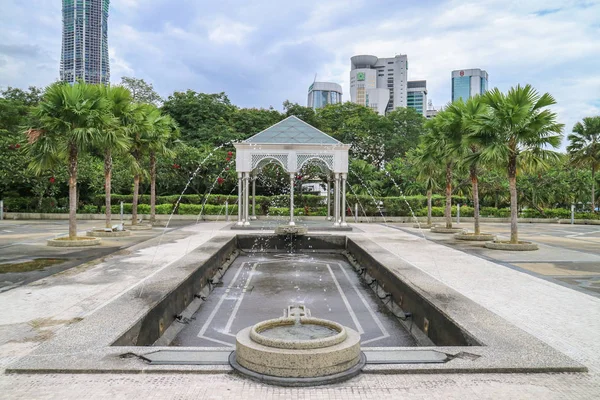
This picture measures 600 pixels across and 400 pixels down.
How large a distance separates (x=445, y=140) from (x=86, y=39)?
130 metres

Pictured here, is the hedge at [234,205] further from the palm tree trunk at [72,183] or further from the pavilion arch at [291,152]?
the palm tree trunk at [72,183]

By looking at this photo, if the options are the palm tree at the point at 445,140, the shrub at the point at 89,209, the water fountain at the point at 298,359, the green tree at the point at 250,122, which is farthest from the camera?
the green tree at the point at 250,122

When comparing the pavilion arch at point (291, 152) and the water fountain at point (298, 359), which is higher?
A: the pavilion arch at point (291, 152)

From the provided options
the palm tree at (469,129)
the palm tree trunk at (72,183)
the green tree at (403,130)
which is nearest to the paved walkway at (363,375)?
the palm tree trunk at (72,183)

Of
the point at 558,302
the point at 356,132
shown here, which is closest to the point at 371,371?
the point at 558,302

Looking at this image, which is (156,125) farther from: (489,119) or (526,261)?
(526,261)

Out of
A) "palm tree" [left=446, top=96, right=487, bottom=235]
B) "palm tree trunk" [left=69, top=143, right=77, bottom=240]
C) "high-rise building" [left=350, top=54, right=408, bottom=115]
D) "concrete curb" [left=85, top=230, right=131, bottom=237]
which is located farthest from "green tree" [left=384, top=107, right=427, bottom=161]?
"high-rise building" [left=350, top=54, right=408, bottom=115]

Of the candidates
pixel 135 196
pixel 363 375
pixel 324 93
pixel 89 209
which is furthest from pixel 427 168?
pixel 324 93

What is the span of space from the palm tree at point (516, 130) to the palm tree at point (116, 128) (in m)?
13.2

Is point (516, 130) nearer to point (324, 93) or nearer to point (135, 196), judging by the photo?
point (135, 196)

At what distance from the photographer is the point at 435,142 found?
73.5 feet

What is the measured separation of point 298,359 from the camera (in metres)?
4.48

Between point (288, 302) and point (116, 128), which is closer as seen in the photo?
point (288, 302)

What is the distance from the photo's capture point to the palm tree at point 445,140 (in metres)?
19.7
